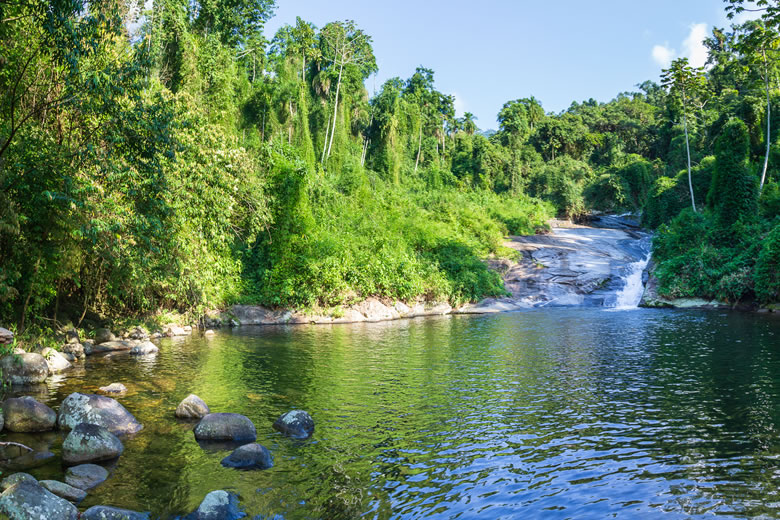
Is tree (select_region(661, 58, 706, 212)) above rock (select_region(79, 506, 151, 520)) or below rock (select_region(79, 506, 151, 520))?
above

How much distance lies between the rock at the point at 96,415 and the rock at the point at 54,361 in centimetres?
500

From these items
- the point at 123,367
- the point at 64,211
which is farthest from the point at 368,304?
the point at 64,211

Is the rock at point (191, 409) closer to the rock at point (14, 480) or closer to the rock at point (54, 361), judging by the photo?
the rock at point (14, 480)

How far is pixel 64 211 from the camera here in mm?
12500

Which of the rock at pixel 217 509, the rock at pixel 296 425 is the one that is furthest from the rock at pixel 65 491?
the rock at pixel 296 425

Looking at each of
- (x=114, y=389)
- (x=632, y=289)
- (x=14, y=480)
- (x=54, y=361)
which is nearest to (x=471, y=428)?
(x=14, y=480)

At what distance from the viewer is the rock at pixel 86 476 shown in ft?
22.0

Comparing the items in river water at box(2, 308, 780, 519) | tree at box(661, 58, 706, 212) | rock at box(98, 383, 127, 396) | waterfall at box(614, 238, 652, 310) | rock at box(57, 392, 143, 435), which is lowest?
river water at box(2, 308, 780, 519)

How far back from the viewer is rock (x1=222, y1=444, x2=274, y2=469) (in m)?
7.50

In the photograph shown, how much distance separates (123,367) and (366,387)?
6.93m

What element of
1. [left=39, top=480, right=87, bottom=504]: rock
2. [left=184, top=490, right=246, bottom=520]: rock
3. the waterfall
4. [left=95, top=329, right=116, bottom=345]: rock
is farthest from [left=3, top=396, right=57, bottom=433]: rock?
the waterfall

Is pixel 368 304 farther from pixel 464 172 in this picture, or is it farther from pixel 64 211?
pixel 464 172

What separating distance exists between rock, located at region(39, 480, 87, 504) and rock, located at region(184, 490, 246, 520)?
147 centimetres

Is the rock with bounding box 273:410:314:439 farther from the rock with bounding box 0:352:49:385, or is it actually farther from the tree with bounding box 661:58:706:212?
the tree with bounding box 661:58:706:212
